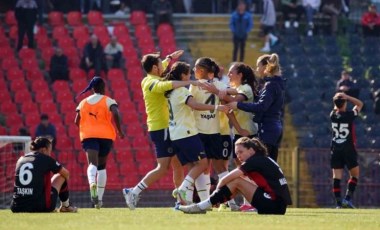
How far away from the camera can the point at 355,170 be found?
23391mm

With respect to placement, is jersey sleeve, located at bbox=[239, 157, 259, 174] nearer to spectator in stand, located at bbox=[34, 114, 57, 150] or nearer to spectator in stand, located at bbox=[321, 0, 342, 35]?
spectator in stand, located at bbox=[34, 114, 57, 150]

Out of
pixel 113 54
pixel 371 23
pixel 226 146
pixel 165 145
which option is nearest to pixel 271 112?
pixel 226 146

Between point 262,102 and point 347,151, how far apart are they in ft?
14.4

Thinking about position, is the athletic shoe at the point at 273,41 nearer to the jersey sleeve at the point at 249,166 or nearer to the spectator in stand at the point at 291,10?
the spectator in stand at the point at 291,10

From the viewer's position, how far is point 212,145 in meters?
19.6

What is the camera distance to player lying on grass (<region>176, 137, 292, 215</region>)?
17.1 m

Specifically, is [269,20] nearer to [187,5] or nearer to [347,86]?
[187,5]

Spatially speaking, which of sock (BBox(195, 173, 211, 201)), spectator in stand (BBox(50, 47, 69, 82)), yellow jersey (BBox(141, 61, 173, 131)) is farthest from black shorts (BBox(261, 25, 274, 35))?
sock (BBox(195, 173, 211, 201))

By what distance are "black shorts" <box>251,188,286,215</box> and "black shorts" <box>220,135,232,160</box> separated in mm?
2280

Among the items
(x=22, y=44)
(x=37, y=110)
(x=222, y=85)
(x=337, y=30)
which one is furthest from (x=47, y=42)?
(x=222, y=85)

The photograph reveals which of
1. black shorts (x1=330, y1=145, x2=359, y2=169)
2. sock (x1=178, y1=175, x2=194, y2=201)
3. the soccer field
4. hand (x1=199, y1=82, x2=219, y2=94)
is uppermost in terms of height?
hand (x1=199, y1=82, x2=219, y2=94)

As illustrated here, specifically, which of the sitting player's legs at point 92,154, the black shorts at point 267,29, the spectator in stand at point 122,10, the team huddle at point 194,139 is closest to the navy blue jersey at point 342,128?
the team huddle at point 194,139

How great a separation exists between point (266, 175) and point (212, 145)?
250cm

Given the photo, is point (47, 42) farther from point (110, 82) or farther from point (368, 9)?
point (368, 9)
